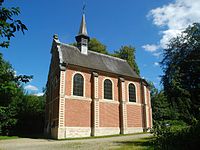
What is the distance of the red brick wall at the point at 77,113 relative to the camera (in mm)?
23617

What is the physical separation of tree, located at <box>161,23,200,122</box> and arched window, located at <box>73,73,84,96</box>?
1086cm

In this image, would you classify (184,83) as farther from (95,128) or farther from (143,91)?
(143,91)

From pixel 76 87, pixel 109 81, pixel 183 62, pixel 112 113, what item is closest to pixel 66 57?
pixel 76 87

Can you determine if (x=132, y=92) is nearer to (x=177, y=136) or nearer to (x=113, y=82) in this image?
(x=113, y=82)

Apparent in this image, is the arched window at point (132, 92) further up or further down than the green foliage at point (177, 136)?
further up

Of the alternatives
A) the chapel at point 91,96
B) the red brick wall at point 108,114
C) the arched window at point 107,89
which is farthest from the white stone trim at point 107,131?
the arched window at point 107,89

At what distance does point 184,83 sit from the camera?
43.0ft

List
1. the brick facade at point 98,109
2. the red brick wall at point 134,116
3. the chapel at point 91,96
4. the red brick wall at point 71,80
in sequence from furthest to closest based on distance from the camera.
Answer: the red brick wall at point 134,116 < the red brick wall at point 71,80 < the chapel at point 91,96 < the brick facade at point 98,109

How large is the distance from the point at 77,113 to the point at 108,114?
4.40m

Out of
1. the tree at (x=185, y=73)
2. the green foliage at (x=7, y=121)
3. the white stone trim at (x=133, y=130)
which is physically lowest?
the white stone trim at (x=133, y=130)

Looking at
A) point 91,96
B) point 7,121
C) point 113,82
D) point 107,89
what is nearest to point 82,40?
point 113,82

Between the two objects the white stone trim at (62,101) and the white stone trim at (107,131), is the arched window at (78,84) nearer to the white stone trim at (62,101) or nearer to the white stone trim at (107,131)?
the white stone trim at (62,101)

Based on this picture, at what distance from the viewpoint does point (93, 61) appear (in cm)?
2980

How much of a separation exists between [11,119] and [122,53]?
A: 25.5 metres
